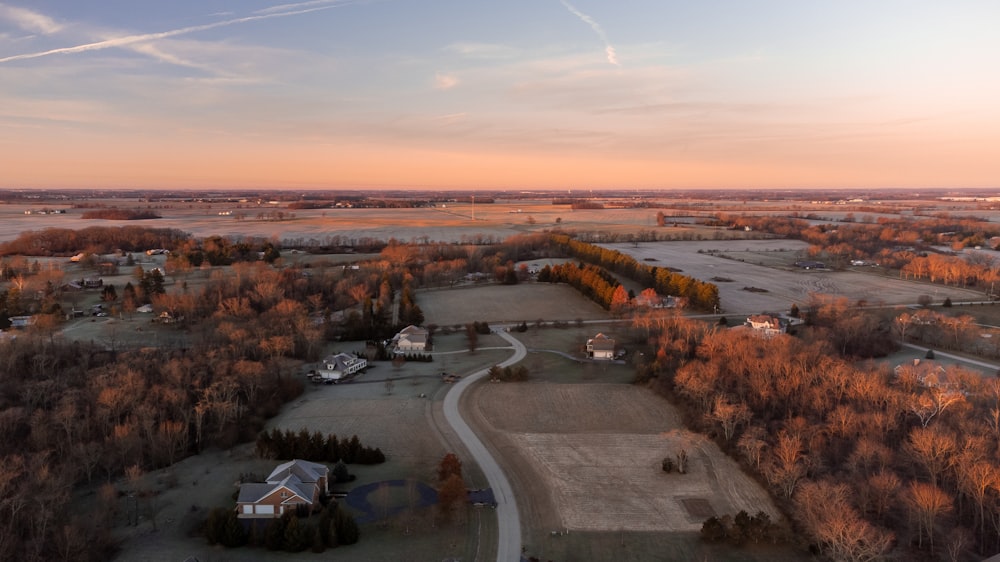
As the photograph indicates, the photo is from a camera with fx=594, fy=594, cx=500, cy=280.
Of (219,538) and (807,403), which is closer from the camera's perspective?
(219,538)

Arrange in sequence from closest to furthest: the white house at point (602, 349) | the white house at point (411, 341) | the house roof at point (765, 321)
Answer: the white house at point (602, 349) → the white house at point (411, 341) → the house roof at point (765, 321)

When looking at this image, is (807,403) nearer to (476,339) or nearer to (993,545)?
(993,545)

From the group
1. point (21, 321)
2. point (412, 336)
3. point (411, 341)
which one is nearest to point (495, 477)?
point (411, 341)

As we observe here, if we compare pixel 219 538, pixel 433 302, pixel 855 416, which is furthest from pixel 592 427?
pixel 433 302

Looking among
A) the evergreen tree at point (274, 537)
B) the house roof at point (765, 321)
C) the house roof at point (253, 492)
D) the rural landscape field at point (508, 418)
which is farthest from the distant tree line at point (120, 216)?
the evergreen tree at point (274, 537)

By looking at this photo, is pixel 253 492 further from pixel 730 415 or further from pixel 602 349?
pixel 602 349

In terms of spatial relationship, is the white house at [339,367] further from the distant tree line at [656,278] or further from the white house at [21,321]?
the distant tree line at [656,278]

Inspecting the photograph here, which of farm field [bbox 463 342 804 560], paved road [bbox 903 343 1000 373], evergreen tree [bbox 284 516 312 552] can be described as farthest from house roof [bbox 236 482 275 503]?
paved road [bbox 903 343 1000 373]
